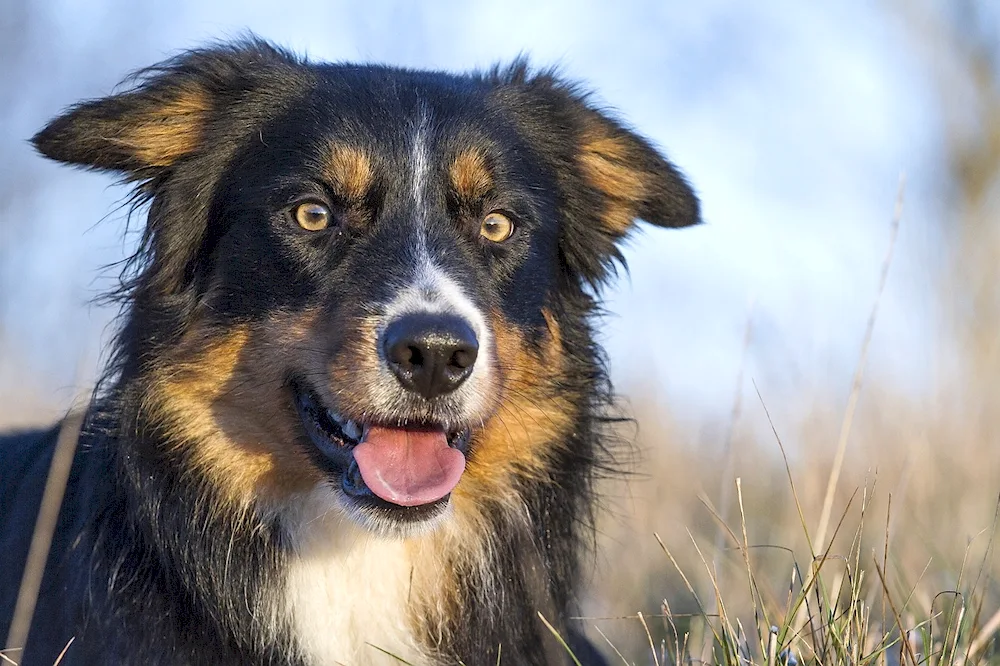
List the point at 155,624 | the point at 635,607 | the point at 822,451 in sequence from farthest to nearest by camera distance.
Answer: the point at 822,451, the point at 635,607, the point at 155,624

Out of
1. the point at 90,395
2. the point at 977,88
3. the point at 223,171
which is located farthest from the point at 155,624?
the point at 977,88

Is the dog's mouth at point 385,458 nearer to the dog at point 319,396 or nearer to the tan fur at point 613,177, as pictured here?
the dog at point 319,396

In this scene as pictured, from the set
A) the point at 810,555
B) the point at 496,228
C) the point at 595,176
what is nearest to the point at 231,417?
the point at 496,228

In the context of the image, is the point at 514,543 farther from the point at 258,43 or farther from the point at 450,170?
the point at 258,43

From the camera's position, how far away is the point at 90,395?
3.48m

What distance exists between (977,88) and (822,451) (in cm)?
850

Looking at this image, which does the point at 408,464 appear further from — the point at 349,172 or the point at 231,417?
the point at 349,172

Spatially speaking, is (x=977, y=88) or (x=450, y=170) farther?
(x=977, y=88)

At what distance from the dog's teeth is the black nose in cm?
22

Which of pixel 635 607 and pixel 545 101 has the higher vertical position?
pixel 545 101

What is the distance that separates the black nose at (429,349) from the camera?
2822 mm

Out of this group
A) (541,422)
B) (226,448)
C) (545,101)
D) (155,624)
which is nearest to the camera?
(155,624)

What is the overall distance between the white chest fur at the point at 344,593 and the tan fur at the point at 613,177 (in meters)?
1.39

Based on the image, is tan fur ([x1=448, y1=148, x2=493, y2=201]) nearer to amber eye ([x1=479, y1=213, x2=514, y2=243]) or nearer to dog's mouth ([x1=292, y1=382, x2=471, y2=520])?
amber eye ([x1=479, y1=213, x2=514, y2=243])
